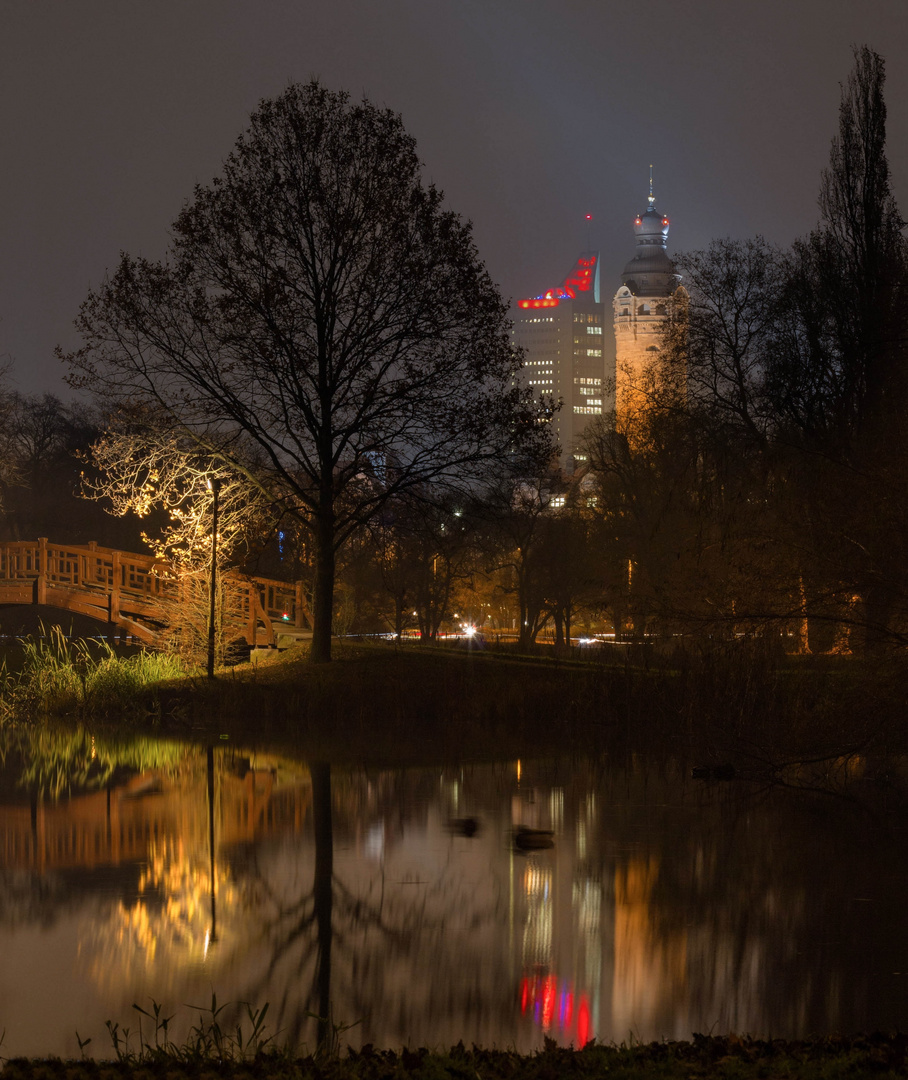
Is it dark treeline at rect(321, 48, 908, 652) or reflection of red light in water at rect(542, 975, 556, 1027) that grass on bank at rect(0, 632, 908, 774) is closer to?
dark treeline at rect(321, 48, 908, 652)

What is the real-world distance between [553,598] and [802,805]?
165 feet

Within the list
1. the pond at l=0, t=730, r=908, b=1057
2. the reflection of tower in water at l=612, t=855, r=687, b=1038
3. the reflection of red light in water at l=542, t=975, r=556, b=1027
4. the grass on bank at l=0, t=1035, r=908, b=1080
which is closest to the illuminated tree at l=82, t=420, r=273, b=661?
the pond at l=0, t=730, r=908, b=1057

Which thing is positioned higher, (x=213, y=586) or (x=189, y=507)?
(x=189, y=507)

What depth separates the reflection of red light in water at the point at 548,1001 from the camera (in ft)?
23.5

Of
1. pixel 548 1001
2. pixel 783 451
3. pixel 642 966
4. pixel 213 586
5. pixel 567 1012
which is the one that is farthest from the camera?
pixel 213 586

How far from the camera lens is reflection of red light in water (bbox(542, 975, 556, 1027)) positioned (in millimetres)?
7160

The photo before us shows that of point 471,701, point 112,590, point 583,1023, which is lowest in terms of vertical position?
point 583,1023

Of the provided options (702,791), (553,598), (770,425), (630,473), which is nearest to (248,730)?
(702,791)

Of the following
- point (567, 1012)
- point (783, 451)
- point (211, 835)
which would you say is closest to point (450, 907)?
point (567, 1012)

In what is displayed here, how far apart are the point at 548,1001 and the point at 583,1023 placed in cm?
43

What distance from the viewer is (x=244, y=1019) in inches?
277

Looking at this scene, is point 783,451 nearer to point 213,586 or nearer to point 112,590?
point 213,586

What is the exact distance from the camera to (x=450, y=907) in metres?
9.79

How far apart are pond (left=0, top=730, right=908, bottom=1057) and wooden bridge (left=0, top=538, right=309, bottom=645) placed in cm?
1601
